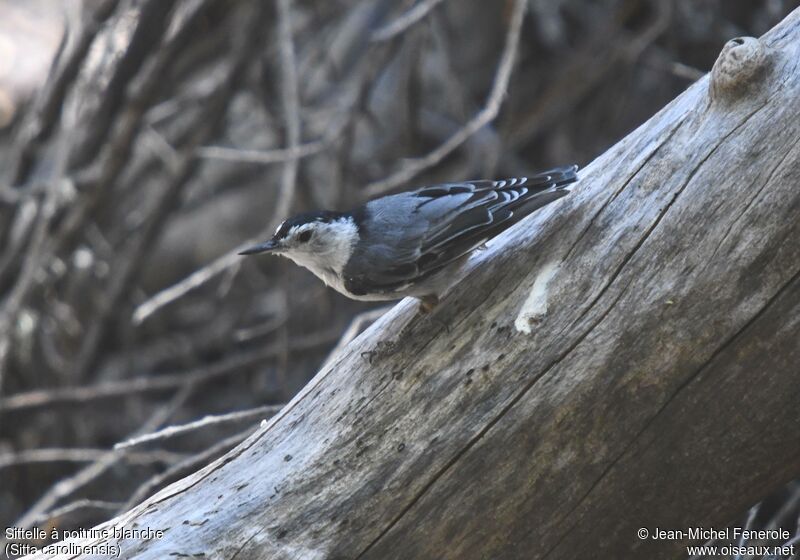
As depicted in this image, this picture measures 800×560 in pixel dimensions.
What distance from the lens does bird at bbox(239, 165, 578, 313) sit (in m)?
2.46

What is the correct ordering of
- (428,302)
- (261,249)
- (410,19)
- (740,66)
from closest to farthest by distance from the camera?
(740,66)
(428,302)
(261,249)
(410,19)

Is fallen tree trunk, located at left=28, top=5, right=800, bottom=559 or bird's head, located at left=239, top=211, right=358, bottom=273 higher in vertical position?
bird's head, located at left=239, top=211, right=358, bottom=273

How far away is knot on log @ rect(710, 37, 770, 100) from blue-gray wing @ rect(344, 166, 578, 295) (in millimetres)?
432

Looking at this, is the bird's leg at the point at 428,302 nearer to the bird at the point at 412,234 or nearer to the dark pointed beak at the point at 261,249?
the bird at the point at 412,234

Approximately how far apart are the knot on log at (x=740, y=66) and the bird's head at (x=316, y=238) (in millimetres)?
1075

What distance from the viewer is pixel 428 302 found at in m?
2.56

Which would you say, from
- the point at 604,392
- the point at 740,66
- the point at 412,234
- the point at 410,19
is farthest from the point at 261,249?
the point at 410,19

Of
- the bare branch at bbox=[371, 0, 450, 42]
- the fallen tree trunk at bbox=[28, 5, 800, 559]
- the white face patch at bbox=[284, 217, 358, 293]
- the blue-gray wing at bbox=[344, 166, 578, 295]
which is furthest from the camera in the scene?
the bare branch at bbox=[371, 0, 450, 42]

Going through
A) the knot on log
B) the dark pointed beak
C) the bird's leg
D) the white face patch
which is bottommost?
the bird's leg

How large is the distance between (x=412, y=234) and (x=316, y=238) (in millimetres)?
336

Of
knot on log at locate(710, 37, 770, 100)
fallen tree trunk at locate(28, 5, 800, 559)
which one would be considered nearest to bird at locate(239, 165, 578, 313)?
fallen tree trunk at locate(28, 5, 800, 559)

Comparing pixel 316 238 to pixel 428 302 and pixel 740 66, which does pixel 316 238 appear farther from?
pixel 740 66

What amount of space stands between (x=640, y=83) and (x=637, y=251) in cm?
321

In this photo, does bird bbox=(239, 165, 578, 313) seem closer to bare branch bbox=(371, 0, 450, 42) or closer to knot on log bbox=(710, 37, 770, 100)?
knot on log bbox=(710, 37, 770, 100)
